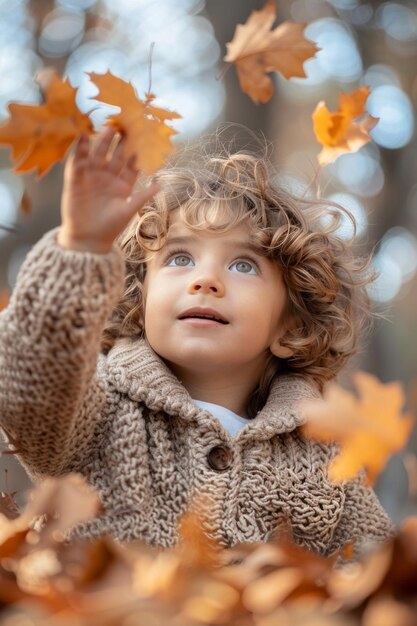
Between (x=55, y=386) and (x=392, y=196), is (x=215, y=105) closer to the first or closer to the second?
(x=392, y=196)

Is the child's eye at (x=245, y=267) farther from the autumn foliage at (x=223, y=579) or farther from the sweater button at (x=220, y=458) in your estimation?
the autumn foliage at (x=223, y=579)

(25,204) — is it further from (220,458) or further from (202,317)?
(220,458)

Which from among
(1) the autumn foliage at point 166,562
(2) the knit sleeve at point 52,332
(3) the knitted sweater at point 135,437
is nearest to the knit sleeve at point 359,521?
(3) the knitted sweater at point 135,437

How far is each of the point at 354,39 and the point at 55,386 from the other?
29.1 ft

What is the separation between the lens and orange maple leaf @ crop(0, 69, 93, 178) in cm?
133

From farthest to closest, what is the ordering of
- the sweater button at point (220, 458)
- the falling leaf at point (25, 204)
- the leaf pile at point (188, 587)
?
the sweater button at point (220, 458)
the falling leaf at point (25, 204)
the leaf pile at point (188, 587)

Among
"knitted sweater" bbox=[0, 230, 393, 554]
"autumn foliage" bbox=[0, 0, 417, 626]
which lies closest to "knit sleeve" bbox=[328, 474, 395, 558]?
"knitted sweater" bbox=[0, 230, 393, 554]

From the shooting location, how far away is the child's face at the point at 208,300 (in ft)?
5.91

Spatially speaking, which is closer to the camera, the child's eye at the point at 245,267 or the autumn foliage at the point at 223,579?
the autumn foliage at the point at 223,579

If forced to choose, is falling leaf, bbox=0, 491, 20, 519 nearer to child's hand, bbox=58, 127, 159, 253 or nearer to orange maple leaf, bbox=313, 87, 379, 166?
child's hand, bbox=58, 127, 159, 253

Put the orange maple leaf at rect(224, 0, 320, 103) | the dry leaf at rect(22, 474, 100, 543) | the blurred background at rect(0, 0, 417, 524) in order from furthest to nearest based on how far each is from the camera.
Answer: the blurred background at rect(0, 0, 417, 524)
the orange maple leaf at rect(224, 0, 320, 103)
the dry leaf at rect(22, 474, 100, 543)

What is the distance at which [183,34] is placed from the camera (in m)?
8.16

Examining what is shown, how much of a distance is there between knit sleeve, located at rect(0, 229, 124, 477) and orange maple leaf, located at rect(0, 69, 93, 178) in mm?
131

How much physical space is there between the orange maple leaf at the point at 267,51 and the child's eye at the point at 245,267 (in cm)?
39
